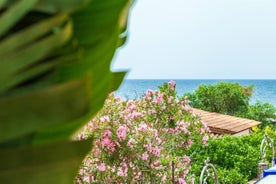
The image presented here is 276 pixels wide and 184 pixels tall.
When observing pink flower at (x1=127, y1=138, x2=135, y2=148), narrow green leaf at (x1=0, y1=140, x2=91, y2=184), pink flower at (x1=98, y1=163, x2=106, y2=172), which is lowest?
pink flower at (x1=98, y1=163, x2=106, y2=172)

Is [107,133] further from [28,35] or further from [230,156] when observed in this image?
[230,156]

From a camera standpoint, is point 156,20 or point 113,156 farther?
point 156,20

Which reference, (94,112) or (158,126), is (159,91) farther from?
(94,112)

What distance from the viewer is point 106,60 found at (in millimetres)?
183

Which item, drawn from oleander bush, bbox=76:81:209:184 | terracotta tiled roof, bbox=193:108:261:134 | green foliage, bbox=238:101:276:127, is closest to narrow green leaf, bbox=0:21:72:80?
oleander bush, bbox=76:81:209:184

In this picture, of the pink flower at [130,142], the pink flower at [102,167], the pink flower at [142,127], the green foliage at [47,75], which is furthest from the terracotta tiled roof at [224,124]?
the green foliage at [47,75]

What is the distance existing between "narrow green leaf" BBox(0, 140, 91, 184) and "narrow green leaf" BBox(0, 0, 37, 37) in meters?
0.04

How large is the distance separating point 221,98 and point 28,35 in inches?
631

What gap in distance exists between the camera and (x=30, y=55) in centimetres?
16

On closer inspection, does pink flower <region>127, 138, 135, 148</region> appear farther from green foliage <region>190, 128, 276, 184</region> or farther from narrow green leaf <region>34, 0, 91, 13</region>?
narrow green leaf <region>34, 0, 91, 13</region>

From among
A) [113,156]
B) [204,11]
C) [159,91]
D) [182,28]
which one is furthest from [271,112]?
[204,11]

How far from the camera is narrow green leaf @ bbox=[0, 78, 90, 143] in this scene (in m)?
0.15

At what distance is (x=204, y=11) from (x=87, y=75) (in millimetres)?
37813

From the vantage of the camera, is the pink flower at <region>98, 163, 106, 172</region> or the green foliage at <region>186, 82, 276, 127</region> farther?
the green foliage at <region>186, 82, 276, 127</region>
